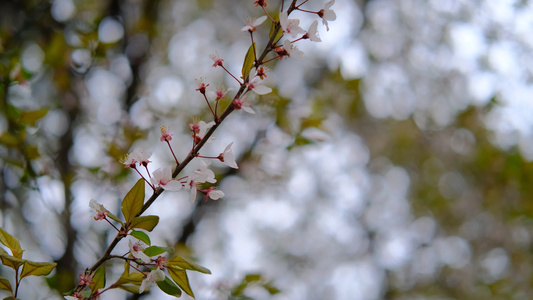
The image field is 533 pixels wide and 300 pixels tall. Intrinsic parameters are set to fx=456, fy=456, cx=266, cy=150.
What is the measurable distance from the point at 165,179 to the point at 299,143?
85 centimetres

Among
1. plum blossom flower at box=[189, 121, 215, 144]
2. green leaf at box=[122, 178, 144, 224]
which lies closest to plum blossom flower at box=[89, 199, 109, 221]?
green leaf at box=[122, 178, 144, 224]

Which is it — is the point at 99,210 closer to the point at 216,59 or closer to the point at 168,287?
the point at 168,287

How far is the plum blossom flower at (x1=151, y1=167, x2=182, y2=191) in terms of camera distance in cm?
59

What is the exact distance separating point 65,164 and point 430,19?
2.82 meters

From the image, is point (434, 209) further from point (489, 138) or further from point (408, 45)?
point (408, 45)

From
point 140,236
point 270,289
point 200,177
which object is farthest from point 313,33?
point 270,289

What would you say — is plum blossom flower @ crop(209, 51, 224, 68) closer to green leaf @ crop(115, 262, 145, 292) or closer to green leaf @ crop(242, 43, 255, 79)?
green leaf @ crop(242, 43, 255, 79)

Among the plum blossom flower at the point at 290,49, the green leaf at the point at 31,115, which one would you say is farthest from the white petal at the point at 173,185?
the green leaf at the point at 31,115

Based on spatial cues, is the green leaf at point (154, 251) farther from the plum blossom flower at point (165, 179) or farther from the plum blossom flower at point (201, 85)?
the plum blossom flower at point (201, 85)

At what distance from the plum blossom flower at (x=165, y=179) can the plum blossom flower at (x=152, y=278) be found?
0.35ft

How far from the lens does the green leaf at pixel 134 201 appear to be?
1.94 ft

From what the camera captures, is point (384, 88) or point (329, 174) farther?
point (329, 174)

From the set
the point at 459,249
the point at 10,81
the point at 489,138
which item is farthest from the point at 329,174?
the point at 10,81

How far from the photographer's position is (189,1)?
3.26 meters
